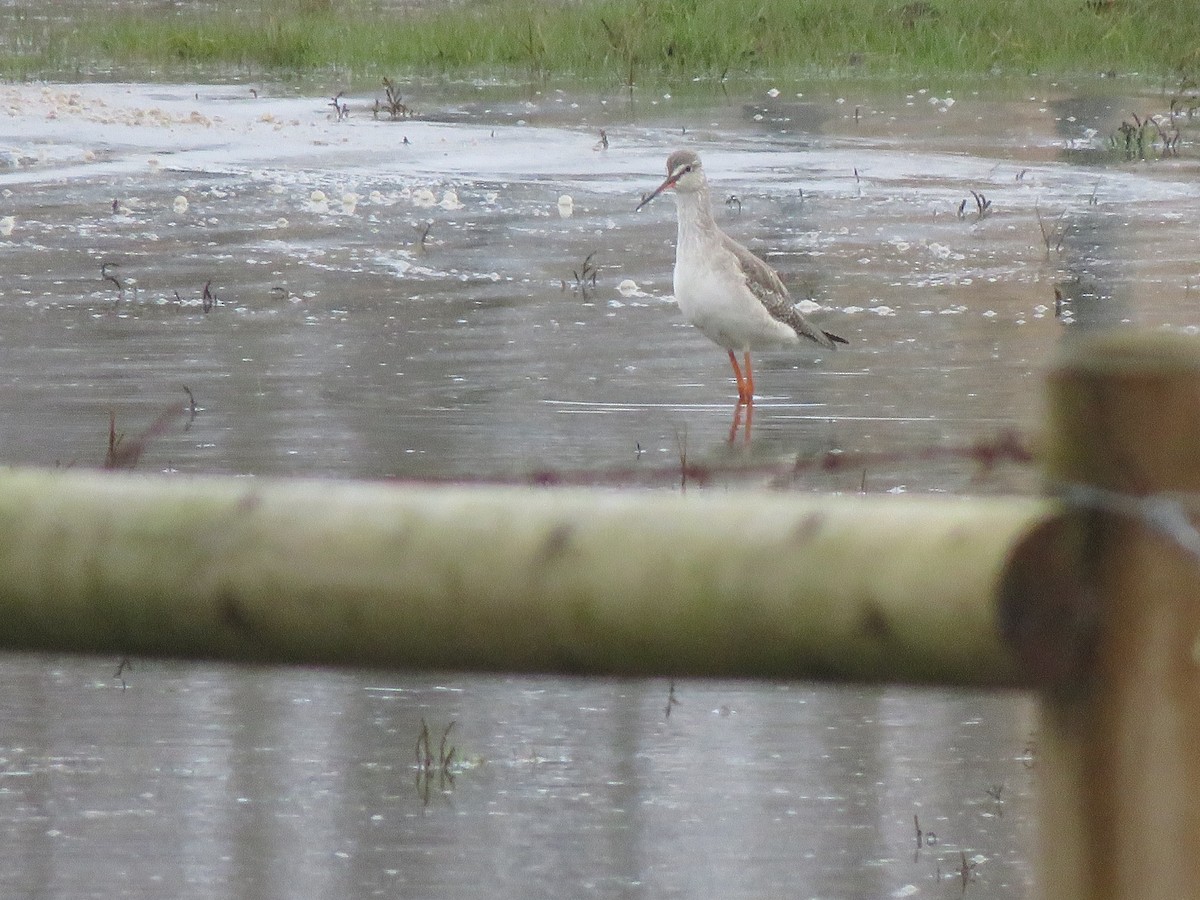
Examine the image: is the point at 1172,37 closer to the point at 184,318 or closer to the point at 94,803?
the point at 184,318

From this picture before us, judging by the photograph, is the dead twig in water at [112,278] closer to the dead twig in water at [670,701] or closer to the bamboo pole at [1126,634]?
the dead twig in water at [670,701]

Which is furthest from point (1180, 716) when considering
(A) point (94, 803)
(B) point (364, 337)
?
(B) point (364, 337)

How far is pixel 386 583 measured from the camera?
7.86 ft

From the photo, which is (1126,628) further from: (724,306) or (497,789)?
(724,306)

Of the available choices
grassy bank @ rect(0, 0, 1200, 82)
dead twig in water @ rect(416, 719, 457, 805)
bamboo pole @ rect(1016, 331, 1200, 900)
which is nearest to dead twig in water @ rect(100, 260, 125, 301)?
dead twig in water @ rect(416, 719, 457, 805)

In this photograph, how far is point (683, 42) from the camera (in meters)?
25.9

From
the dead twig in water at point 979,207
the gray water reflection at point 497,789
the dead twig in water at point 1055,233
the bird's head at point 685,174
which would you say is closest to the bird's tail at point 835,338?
the bird's head at point 685,174

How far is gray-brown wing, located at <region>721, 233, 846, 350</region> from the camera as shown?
1020 centimetres

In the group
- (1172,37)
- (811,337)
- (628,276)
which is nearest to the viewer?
(811,337)

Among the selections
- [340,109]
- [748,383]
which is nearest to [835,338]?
[748,383]

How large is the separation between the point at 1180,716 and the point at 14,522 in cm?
121

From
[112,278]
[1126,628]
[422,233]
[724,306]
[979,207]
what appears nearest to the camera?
[1126,628]

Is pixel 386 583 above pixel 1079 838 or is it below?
above

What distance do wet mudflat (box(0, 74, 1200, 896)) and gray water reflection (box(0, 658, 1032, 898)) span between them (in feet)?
0.04
